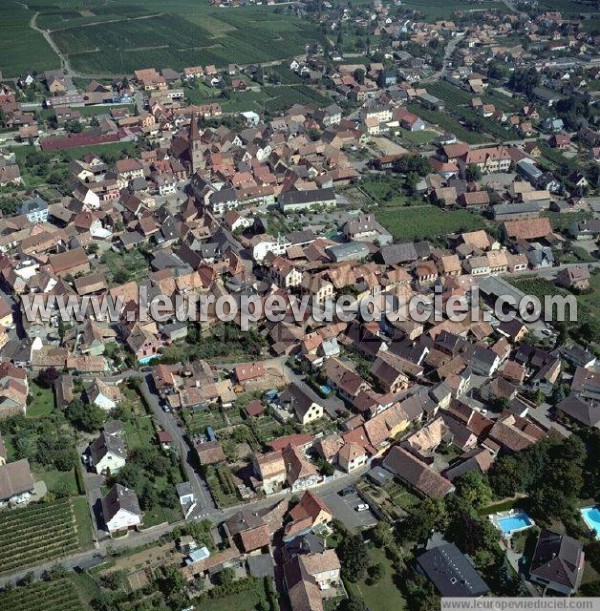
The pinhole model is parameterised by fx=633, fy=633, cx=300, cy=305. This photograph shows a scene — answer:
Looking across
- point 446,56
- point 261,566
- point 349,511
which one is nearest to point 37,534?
point 261,566

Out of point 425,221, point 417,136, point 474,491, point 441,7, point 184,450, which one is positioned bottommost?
point 184,450

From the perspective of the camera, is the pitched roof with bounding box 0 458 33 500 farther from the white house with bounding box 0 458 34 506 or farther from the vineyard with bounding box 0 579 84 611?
the vineyard with bounding box 0 579 84 611

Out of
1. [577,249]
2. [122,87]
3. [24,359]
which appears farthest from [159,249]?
[122,87]

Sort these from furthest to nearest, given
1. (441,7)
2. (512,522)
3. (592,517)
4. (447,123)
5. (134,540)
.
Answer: (441,7), (447,123), (592,517), (512,522), (134,540)

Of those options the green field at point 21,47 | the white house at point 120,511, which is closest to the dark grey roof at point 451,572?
the white house at point 120,511

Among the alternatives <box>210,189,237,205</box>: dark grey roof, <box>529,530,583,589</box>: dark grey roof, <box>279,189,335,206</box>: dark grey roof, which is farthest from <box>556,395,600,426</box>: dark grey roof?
<box>210,189,237,205</box>: dark grey roof

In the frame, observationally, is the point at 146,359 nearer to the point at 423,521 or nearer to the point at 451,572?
the point at 423,521

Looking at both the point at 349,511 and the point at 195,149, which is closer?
the point at 349,511
